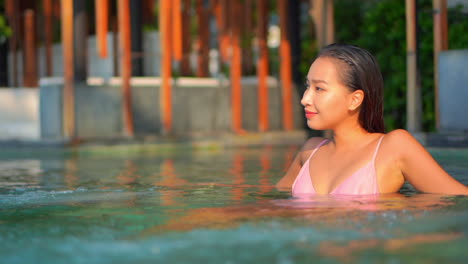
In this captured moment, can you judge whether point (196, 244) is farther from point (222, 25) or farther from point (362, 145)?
point (222, 25)

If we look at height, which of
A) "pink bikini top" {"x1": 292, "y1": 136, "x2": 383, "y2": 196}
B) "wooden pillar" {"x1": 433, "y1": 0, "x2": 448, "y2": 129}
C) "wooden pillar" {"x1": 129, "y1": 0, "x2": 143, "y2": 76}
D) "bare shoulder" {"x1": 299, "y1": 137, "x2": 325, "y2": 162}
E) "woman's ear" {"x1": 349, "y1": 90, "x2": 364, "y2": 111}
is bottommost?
"pink bikini top" {"x1": 292, "y1": 136, "x2": 383, "y2": 196}

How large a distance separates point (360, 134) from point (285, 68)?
13.3 m

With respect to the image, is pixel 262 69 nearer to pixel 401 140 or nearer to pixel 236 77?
pixel 236 77

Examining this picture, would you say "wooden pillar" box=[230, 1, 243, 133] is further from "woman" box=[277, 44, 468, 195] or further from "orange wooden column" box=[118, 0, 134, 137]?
"woman" box=[277, 44, 468, 195]

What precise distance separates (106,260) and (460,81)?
27.3 feet

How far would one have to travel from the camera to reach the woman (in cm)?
430

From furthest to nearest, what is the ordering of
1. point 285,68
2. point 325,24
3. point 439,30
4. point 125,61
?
1. point 285,68
2. point 125,61
3. point 325,24
4. point 439,30

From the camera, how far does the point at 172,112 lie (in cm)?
1579

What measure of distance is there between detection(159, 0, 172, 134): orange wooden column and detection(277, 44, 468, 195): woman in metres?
10.4

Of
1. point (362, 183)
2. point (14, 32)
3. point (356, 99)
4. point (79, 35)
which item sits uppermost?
point (14, 32)

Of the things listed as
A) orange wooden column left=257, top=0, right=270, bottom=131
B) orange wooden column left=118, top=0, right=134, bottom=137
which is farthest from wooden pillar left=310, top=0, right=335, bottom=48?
orange wooden column left=257, top=0, right=270, bottom=131

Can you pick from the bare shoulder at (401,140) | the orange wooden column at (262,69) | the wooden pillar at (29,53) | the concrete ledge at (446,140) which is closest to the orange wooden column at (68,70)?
the orange wooden column at (262,69)

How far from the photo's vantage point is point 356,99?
4367 millimetres

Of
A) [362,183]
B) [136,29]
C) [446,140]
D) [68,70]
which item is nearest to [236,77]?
[136,29]
